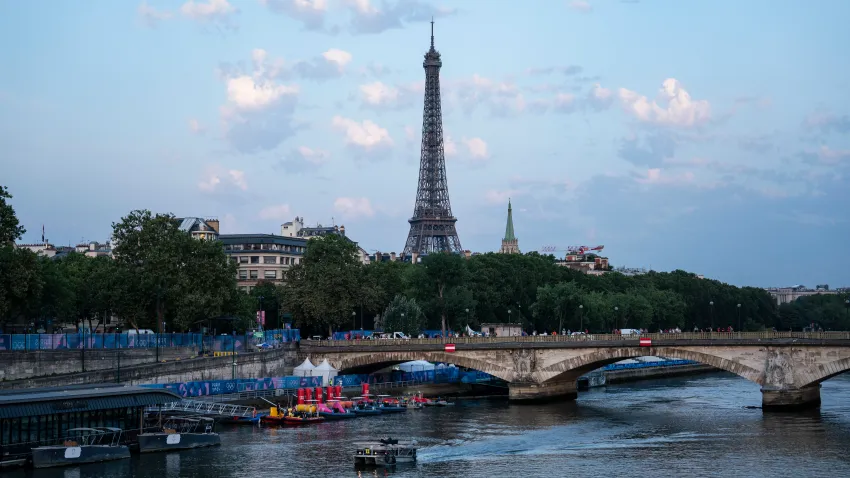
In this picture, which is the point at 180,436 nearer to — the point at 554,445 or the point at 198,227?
the point at 554,445

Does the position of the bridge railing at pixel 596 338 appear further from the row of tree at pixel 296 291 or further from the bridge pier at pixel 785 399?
the row of tree at pixel 296 291

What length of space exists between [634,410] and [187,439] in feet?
131

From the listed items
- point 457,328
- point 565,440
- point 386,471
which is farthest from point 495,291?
point 386,471

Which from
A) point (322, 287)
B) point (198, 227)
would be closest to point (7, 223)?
point (322, 287)

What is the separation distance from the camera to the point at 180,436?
220ft

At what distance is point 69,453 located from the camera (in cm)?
6103

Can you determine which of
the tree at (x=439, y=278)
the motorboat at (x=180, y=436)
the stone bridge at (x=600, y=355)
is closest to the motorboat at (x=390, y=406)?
the stone bridge at (x=600, y=355)

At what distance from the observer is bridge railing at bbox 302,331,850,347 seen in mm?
87000

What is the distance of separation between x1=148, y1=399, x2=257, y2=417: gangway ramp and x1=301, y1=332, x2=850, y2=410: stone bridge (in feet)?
69.6

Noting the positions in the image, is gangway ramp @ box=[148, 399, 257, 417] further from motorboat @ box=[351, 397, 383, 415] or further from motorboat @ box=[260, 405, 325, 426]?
motorboat @ box=[351, 397, 383, 415]

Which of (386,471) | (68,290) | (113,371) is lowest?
(386,471)

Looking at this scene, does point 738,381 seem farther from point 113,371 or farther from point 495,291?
point 113,371

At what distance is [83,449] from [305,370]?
3818cm

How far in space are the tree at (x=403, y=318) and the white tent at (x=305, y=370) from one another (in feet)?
101
